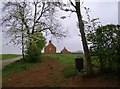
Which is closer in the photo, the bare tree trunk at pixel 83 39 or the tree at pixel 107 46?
the tree at pixel 107 46

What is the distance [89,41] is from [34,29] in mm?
14312

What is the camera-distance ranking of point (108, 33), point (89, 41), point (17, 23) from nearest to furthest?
point (108, 33) → point (89, 41) → point (17, 23)

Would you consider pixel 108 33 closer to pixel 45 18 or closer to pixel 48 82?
pixel 48 82

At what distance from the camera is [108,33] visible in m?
13.9

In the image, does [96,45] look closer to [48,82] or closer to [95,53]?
[95,53]

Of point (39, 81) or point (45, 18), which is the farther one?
point (45, 18)

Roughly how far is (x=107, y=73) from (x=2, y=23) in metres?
16.4

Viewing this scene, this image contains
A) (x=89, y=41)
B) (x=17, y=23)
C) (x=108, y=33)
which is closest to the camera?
(x=108, y=33)

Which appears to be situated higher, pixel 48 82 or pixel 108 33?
pixel 108 33

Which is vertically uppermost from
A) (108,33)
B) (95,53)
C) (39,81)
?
(108,33)

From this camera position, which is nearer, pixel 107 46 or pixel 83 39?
pixel 107 46

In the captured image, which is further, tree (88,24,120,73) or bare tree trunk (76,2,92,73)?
bare tree trunk (76,2,92,73)

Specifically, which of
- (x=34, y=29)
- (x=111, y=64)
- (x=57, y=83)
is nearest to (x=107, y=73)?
(x=111, y=64)

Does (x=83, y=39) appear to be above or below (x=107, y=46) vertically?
above
